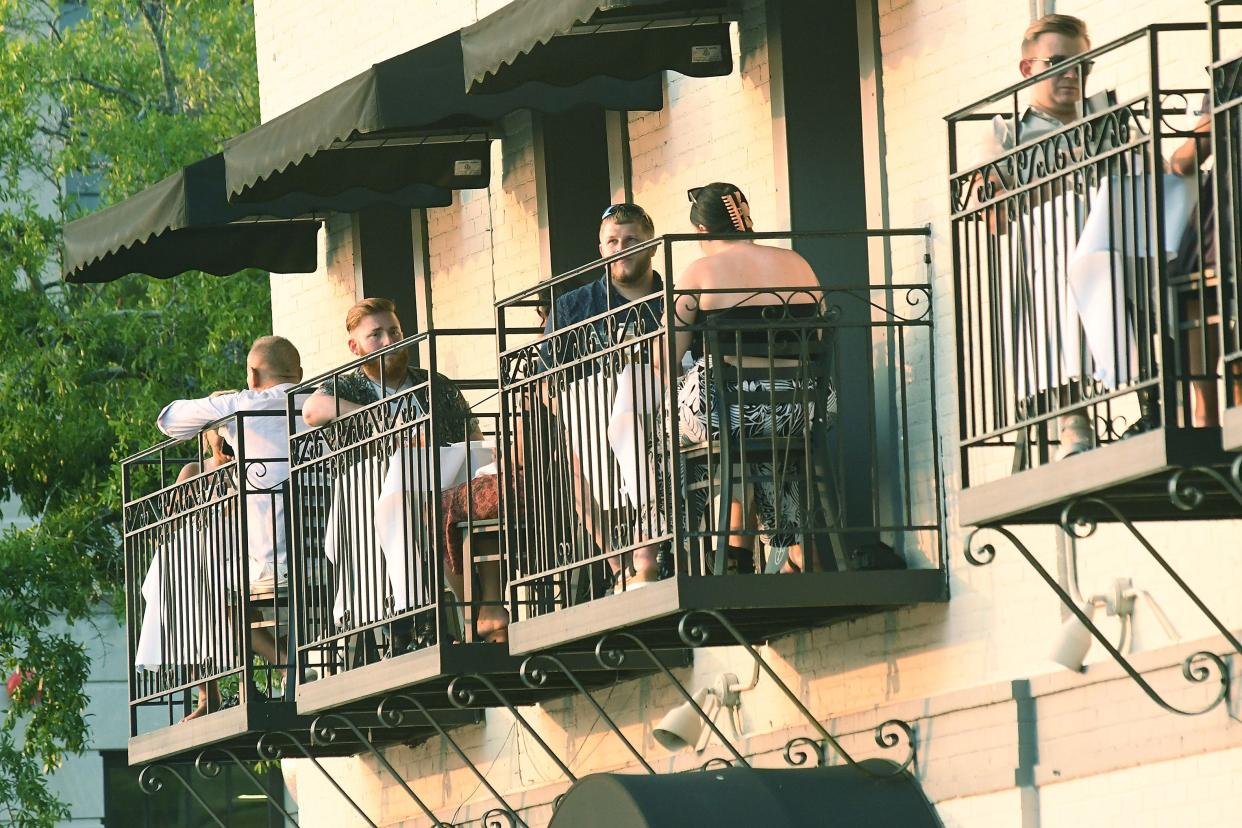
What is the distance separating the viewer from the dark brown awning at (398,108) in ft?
44.6

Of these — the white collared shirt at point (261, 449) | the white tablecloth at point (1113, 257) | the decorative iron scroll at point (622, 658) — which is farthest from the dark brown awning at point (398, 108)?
the white tablecloth at point (1113, 257)

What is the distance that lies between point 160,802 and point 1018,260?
23153 mm

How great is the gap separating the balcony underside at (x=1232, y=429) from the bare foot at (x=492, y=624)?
566cm

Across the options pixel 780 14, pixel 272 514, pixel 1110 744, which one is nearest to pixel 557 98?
pixel 780 14

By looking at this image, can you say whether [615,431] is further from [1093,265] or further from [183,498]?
[183,498]

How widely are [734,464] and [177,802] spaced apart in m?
21.2

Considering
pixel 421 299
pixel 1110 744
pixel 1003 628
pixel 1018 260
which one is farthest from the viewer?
pixel 421 299

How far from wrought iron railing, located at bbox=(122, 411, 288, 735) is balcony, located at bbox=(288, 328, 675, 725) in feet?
0.96

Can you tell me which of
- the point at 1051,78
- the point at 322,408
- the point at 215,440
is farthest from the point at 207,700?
the point at 1051,78

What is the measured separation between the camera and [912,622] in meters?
11.7

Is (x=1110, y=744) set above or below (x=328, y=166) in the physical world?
below

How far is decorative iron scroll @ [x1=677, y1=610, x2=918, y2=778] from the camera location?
11031 mm

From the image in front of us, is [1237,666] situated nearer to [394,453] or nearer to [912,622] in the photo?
[912,622]

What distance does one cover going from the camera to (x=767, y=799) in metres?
11.4
